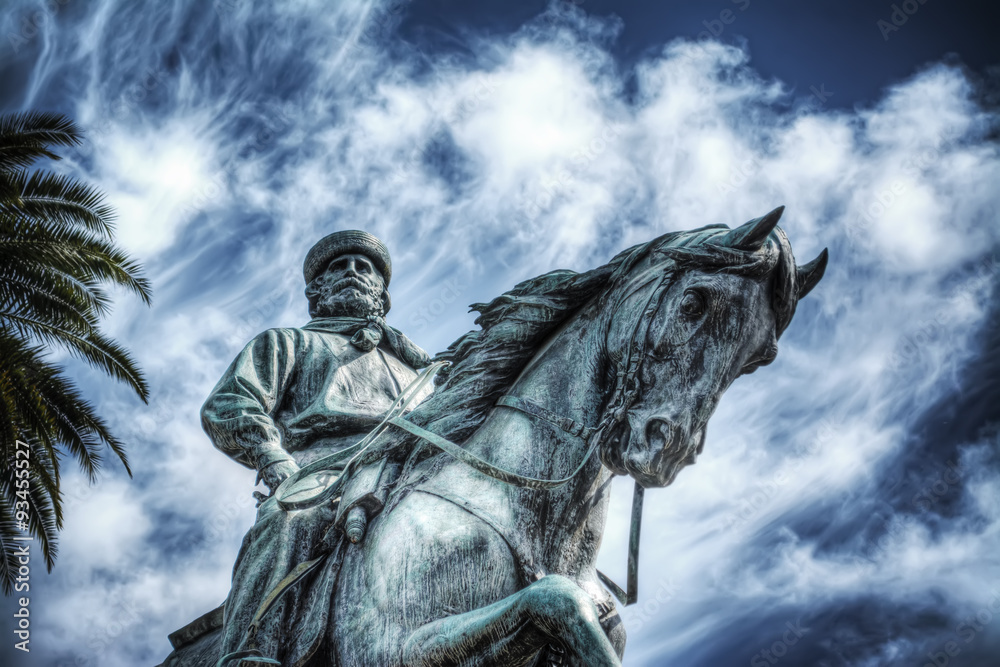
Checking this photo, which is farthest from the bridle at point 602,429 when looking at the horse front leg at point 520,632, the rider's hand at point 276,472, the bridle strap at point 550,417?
the horse front leg at point 520,632

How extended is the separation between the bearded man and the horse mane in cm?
80

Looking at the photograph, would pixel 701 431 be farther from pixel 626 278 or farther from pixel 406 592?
pixel 406 592

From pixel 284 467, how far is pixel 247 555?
0.72 m

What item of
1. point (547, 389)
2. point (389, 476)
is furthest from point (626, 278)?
point (389, 476)

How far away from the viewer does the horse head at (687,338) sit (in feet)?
16.9

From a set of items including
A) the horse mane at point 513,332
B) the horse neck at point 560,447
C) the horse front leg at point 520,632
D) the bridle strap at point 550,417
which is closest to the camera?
the horse front leg at point 520,632

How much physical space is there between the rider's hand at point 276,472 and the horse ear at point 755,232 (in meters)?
2.79

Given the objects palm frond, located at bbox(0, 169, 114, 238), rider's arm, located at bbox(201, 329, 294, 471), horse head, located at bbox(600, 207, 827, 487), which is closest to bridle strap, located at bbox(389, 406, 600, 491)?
horse head, located at bbox(600, 207, 827, 487)

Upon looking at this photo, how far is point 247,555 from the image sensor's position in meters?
5.85

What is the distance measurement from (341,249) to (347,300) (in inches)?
16.7

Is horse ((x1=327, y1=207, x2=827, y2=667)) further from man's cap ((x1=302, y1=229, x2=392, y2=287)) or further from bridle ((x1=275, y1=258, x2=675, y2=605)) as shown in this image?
man's cap ((x1=302, y1=229, x2=392, y2=287))

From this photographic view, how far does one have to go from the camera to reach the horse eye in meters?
5.30

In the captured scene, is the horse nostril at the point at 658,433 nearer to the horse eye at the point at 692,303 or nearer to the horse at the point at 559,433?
the horse at the point at 559,433

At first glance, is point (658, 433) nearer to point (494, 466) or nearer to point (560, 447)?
point (560, 447)
